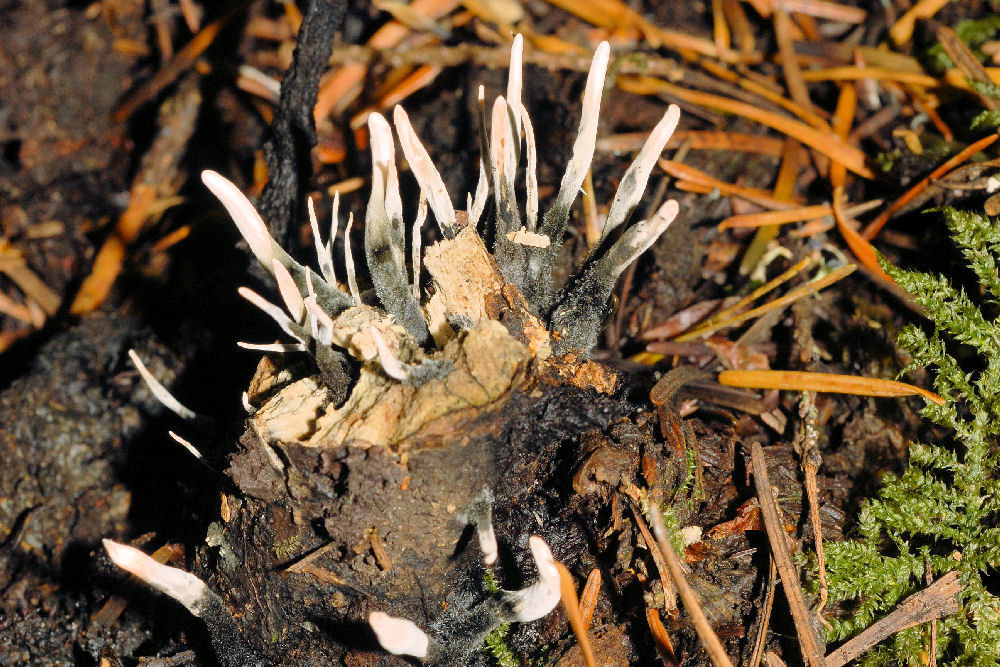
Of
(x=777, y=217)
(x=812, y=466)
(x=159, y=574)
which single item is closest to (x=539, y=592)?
(x=159, y=574)

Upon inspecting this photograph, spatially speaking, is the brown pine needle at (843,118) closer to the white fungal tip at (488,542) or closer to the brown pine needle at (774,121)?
the brown pine needle at (774,121)

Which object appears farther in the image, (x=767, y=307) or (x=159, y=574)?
(x=767, y=307)

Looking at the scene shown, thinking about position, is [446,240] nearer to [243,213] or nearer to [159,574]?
[243,213]

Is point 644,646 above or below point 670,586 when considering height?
below

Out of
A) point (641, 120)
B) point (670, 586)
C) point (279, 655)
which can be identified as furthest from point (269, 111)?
point (670, 586)

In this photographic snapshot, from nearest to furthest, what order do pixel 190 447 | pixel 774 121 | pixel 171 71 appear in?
pixel 190 447
pixel 774 121
pixel 171 71

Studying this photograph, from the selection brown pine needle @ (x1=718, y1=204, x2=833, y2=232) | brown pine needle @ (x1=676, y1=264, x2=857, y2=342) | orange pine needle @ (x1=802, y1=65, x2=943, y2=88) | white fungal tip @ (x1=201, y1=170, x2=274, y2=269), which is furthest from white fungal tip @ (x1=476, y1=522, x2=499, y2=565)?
orange pine needle @ (x1=802, y1=65, x2=943, y2=88)

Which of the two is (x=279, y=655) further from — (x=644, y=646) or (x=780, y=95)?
(x=780, y=95)
